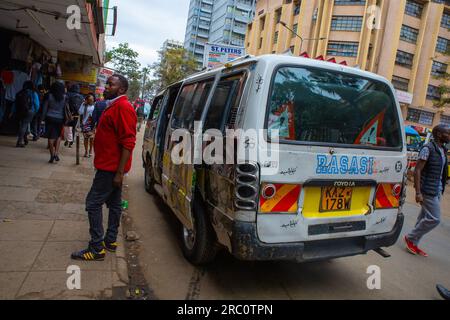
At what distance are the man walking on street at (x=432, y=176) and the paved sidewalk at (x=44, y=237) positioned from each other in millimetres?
4129

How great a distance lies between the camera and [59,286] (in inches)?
115

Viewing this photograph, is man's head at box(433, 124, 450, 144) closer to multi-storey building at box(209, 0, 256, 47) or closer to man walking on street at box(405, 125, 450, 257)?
man walking on street at box(405, 125, 450, 257)

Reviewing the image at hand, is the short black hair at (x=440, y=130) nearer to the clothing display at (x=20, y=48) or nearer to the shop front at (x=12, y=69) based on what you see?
the shop front at (x=12, y=69)

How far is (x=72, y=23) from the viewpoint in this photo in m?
8.20

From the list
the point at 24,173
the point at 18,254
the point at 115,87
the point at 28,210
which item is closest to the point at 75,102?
the point at 24,173

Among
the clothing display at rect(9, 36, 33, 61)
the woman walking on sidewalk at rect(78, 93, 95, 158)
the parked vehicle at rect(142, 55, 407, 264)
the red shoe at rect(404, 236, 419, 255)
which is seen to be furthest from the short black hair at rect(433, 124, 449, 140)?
the clothing display at rect(9, 36, 33, 61)

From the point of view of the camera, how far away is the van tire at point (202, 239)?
3.48 m

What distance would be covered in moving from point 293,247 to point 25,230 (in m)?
3.03

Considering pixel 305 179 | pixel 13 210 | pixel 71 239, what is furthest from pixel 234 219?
pixel 13 210

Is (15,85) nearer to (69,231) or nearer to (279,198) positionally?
(69,231)

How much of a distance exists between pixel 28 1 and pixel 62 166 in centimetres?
340

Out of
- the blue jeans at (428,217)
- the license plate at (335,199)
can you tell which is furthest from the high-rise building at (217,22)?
the license plate at (335,199)

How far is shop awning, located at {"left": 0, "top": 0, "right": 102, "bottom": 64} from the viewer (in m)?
7.18
